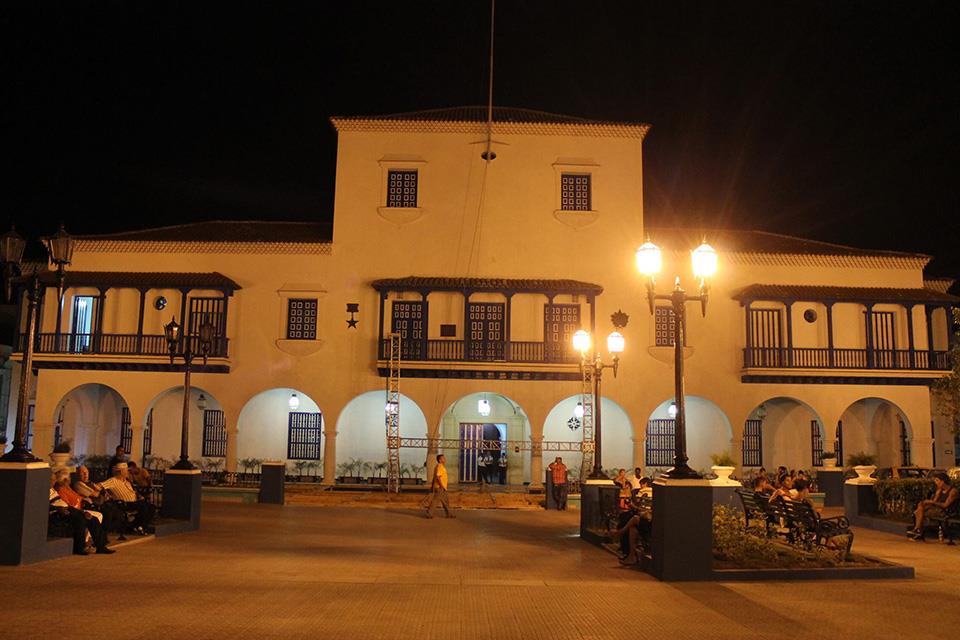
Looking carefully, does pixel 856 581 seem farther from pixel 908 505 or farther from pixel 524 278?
pixel 524 278

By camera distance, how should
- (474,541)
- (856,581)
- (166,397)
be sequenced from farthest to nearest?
(166,397) < (474,541) < (856,581)

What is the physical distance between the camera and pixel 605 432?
3086 centimetres

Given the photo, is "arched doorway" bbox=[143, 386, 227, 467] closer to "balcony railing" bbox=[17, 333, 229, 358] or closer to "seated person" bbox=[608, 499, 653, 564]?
"balcony railing" bbox=[17, 333, 229, 358]

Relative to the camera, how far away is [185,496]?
1638 cm

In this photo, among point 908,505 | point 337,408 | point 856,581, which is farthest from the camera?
point 337,408

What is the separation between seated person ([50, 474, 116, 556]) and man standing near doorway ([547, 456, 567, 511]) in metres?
13.8

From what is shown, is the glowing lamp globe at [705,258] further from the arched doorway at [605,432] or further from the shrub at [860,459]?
the arched doorway at [605,432]

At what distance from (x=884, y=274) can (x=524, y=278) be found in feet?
42.5

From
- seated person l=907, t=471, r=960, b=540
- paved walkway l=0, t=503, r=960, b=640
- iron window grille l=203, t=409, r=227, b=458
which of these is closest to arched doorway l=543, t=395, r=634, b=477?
iron window grille l=203, t=409, r=227, b=458

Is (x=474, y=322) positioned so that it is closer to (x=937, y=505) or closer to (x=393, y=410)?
(x=393, y=410)

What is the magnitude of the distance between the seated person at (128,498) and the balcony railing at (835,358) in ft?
68.2

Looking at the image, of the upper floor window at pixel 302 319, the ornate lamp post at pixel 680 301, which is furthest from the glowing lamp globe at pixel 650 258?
the upper floor window at pixel 302 319

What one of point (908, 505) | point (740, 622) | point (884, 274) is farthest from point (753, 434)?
point (740, 622)

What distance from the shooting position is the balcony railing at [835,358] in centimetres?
2928
